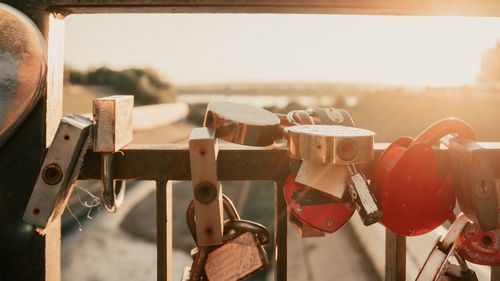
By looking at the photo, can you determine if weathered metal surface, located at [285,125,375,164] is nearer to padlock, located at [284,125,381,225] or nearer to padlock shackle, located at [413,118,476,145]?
padlock, located at [284,125,381,225]

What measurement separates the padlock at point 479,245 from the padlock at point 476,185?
58mm

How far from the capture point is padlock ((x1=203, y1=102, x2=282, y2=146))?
2.99 ft

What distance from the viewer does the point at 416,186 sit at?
870mm

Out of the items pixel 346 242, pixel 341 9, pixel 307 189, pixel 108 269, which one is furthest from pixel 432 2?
pixel 108 269

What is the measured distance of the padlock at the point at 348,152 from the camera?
2.64ft

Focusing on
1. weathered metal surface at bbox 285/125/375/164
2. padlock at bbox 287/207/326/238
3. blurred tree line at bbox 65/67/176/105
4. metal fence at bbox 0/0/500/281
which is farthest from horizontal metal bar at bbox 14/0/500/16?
blurred tree line at bbox 65/67/176/105

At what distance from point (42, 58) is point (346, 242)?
10.3 metres

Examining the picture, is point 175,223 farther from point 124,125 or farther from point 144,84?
point 144,84

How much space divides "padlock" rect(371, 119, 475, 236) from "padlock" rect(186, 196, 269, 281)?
0.24 m

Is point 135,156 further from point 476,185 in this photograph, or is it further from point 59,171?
point 476,185

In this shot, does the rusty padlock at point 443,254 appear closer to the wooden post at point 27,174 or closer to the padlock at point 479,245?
the padlock at point 479,245

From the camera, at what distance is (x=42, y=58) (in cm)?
98

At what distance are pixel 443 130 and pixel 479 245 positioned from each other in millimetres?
239

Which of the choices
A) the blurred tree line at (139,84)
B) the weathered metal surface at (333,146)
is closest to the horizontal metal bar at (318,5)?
the weathered metal surface at (333,146)
